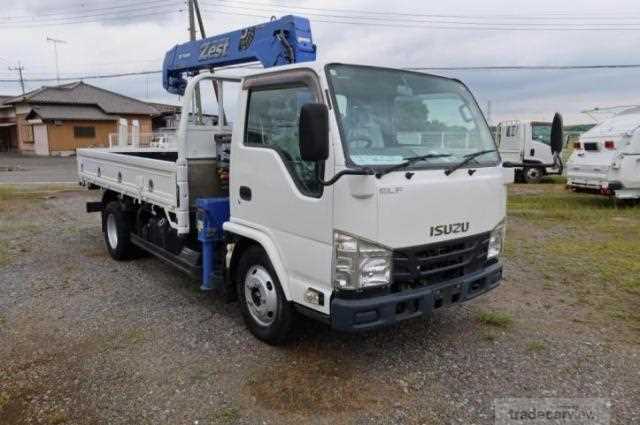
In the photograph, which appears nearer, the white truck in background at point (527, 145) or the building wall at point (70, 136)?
the white truck in background at point (527, 145)

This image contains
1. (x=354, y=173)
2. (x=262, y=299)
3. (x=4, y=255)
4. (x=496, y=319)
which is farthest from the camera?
(x=4, y=255)

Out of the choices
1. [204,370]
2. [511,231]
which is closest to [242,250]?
[204,370]

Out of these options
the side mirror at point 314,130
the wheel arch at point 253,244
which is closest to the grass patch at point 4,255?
the wheel arch at point 253,244

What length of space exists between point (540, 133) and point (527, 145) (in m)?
0.73

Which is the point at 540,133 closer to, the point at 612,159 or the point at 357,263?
the point at 612,159

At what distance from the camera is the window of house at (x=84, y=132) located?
34844mm

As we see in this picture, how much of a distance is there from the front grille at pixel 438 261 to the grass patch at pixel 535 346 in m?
0.78

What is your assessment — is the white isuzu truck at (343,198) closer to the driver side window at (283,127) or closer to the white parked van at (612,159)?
the driver side window at (283,127)

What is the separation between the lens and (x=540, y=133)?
1659 cm

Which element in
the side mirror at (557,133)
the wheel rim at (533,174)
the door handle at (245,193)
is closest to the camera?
the door handle at (245,193)

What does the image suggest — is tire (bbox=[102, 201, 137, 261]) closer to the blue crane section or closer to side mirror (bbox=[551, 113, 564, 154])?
the blue crane section

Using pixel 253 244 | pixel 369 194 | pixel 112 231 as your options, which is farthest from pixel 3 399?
pixel 112 231

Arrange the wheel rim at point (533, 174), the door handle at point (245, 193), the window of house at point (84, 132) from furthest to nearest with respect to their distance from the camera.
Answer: the window of house at point (84, 132)
the wheel rim at point (533, 174)
the door handle at point (245, 193)

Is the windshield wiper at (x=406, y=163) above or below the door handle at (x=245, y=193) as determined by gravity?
above
